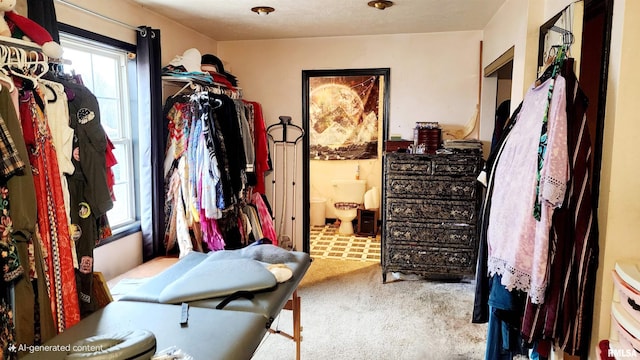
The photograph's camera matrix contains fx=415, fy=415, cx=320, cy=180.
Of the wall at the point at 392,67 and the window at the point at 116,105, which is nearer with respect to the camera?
the window at the point at 116,105

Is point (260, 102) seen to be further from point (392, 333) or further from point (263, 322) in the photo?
point (263, 322)

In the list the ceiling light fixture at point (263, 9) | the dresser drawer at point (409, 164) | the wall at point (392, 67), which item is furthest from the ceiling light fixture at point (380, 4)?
the dresser drawer at point (409, 164)

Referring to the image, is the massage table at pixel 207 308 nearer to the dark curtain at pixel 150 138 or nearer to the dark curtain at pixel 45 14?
the dark curtain at pixel 150 138

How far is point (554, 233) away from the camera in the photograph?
1524 mm

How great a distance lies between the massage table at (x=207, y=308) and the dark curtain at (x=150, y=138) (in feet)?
4.06

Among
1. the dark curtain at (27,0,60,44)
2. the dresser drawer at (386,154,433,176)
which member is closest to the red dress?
the dark curtain at (27,0,60,44)

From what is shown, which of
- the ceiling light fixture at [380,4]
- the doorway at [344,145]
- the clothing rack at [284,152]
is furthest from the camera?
the doorway at [344,145]

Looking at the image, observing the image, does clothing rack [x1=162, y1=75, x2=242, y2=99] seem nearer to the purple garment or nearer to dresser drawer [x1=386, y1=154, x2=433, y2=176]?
the purple garment

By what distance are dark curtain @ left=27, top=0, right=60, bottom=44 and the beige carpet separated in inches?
84.4

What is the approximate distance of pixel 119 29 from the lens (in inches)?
110

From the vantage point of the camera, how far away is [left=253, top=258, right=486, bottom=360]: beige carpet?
2604 mm

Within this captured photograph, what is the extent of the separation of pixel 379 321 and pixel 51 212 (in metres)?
2.22

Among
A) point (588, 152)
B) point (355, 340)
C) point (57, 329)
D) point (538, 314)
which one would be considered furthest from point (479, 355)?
point (57, 329)

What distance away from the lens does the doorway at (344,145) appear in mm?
5602
